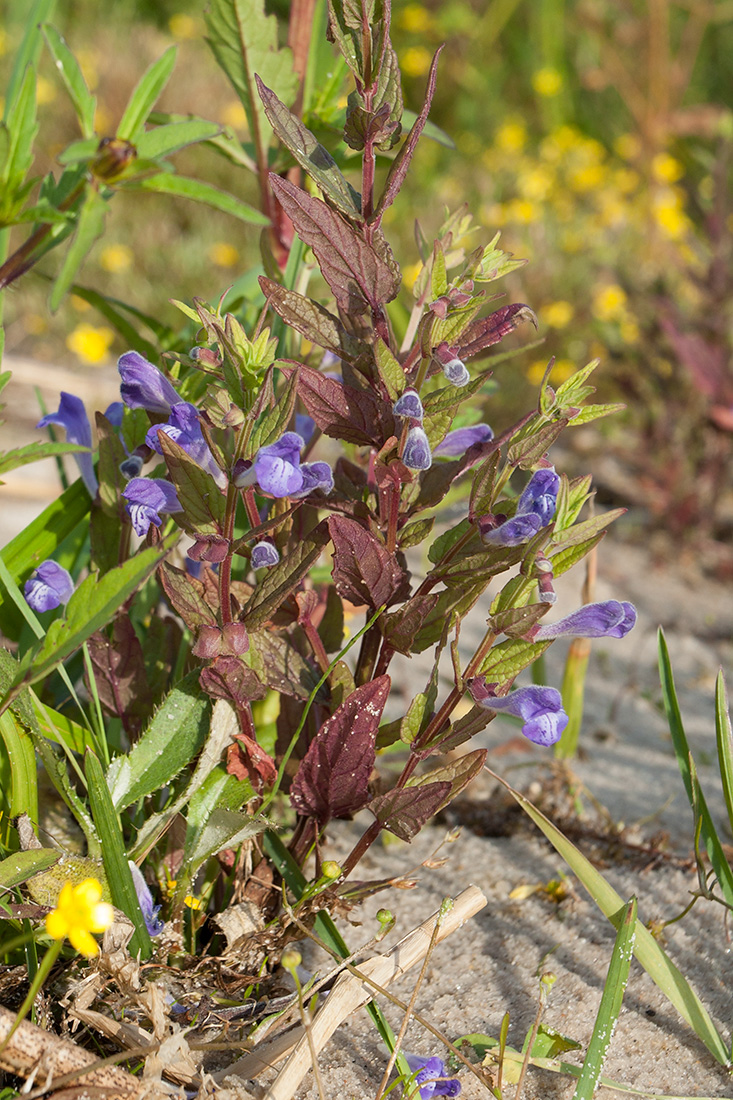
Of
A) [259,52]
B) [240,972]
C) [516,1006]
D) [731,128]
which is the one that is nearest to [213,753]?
[240,972]

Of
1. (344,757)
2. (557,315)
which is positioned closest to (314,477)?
(344,757)

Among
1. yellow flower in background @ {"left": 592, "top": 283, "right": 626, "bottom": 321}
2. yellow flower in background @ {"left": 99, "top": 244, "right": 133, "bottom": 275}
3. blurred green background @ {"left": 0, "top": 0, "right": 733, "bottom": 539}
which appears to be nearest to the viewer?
blurred green background @ {"left": 0, "top": 0, "right": 733, "bottom": 539}

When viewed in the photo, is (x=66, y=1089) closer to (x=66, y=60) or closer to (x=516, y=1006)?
(x=516, y=1006)

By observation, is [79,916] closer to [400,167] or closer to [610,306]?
[400,167]

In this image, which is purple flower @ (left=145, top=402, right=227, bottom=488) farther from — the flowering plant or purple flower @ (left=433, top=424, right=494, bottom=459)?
purple flower @ (left=433, top=424, right=494, bottom=459)

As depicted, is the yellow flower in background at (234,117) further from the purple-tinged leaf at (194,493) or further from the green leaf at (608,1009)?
the green leaf at (608,1009)

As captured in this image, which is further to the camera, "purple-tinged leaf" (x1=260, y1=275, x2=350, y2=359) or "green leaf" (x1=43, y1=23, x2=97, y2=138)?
"green leaf" (x1=43, y1=23, x2=97, y2=138)

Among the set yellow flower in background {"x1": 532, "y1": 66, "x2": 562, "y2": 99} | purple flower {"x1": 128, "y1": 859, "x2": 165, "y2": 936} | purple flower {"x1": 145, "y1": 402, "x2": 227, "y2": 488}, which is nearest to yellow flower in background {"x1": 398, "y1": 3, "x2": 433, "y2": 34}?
yellow flower in background {"x1": 532, "y1": 66, "x2": 562, "y2": 99}
